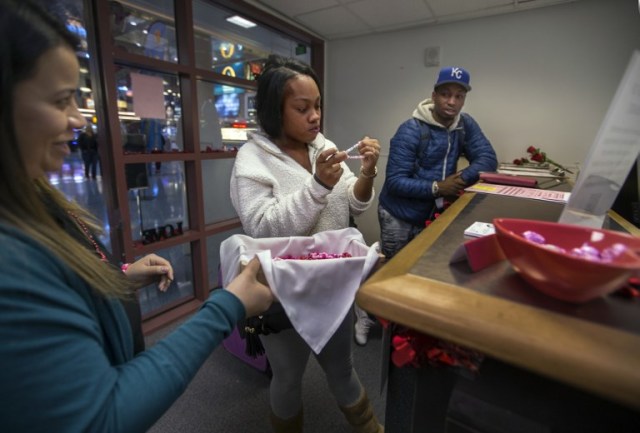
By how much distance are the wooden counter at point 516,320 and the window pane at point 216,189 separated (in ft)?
7.42

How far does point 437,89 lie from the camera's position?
1.96 metres

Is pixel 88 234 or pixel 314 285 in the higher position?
pixel 88 234

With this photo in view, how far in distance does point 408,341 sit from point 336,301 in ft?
0.86

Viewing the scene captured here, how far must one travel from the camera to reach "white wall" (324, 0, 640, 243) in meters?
2.46

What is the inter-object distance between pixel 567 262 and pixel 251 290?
0.53 m

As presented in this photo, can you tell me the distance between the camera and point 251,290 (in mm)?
669

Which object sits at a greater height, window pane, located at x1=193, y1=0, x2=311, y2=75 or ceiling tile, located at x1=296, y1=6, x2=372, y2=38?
ceiling tile, located at x1=296, y1=6, x2=372, y2=38

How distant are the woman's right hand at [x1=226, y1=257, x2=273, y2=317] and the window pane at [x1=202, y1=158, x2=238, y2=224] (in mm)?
1975

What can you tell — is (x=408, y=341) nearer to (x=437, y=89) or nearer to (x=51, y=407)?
(x=51, y=407)

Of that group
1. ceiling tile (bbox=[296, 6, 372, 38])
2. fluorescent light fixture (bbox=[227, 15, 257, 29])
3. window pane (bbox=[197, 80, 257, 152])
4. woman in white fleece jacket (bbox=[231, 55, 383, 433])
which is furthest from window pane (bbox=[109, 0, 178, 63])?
woman in white fleece jacket (bbox=[231, 55, 383, 433])

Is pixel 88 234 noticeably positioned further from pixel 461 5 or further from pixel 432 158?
pixel 461 5

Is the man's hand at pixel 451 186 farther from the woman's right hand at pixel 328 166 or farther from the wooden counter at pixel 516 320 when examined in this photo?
the wooden counter at pixel 516 320

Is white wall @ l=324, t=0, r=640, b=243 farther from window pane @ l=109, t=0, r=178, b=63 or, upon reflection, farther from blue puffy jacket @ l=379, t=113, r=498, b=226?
window pane @ l=109, t=0, r=178, b=63

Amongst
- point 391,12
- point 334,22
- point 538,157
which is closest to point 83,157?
point 334,22
